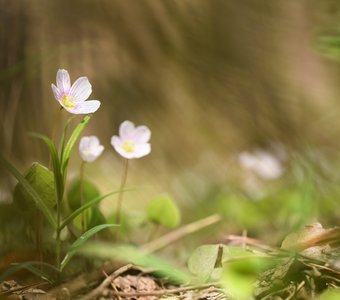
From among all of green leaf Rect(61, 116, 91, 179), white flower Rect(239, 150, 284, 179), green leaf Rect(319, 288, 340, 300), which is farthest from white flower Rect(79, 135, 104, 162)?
white flower Rect(239, 150, 284, 179)

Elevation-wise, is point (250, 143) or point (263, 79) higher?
point (263, 79)

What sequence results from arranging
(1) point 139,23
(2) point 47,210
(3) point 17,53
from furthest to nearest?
1. (1) point 139,23
2. (3) point 17,53
3. (2) point 47,210

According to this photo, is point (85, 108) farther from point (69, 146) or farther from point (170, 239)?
point (170, 239)

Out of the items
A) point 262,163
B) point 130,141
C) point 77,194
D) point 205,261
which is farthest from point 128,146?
point 262,163

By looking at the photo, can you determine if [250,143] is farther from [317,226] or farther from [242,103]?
[317,226]

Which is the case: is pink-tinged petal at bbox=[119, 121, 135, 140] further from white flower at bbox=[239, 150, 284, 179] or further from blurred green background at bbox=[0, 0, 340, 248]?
white flower at bbox=[239, 150, 284, 179]

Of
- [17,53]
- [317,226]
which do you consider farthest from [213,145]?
[317,226]
